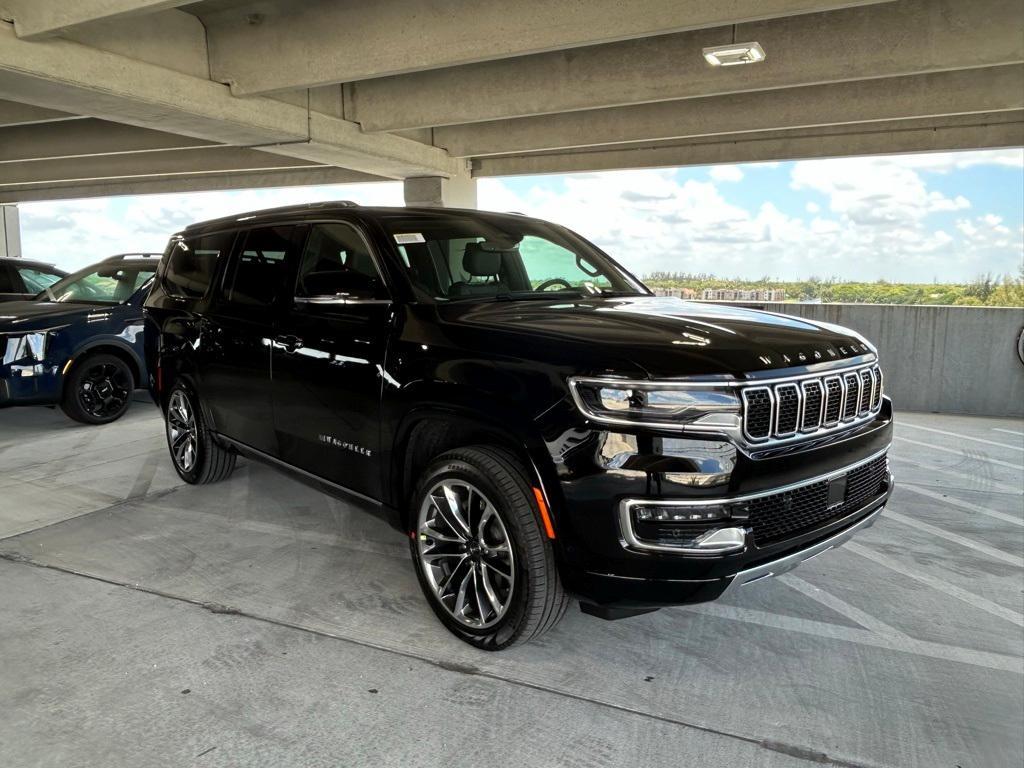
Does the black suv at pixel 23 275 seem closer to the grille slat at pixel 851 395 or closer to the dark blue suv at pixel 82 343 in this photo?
the dark blue suv at pixel 82 343

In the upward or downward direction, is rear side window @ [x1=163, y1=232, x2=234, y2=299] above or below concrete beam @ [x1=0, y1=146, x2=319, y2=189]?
below

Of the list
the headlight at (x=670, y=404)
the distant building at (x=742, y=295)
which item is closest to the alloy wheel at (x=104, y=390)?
the headlight at (x=670, y=404)

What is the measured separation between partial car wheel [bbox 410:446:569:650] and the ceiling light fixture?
23.4 ft

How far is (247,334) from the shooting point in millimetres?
4293

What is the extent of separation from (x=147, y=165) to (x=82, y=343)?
1192cm

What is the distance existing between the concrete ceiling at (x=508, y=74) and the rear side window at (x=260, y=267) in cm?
387

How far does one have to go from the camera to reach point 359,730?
8.40 ft

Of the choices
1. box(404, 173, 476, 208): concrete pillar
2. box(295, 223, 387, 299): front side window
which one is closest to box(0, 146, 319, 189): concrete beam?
box(404, 173, 476, 208): concrete pillar

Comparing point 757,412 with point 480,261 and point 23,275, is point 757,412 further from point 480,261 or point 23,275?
point 23,275

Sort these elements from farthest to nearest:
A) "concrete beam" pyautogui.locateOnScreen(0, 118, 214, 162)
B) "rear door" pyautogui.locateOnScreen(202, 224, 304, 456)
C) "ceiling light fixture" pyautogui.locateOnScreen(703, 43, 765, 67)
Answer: "concrete beam" pyautogui.locateOnScreen(0, 118, 214, 162) → "ceiling light fixture" pyautogui.locateOnScreen(703, 43, 765, 67) → "rear door" pyautogui.locateOnScreen(202, 224, 304, 456)

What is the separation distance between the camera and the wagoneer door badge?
11.5 ft

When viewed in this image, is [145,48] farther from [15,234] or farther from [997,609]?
[15,234]

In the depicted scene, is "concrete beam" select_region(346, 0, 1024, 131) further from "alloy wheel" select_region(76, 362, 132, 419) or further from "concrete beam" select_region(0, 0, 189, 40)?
"alloy wheel" select_region(76, 362, 132, 419)

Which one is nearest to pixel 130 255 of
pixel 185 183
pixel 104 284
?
pixel 104 284
